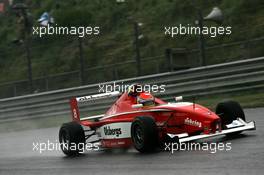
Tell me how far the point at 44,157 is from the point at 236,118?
3363 millimetres

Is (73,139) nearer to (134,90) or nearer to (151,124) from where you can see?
(134,90)

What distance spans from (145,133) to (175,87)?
7.85m

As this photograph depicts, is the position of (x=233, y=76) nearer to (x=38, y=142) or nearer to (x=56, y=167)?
(x=38, y=142)

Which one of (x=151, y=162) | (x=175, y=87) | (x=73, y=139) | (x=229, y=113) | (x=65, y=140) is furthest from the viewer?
(x=175, y=87)

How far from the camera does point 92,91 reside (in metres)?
19.7

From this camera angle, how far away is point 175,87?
17953mm

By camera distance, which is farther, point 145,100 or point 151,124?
point 145,100

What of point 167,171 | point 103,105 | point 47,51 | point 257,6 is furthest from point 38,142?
point 47,51

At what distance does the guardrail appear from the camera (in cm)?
1681

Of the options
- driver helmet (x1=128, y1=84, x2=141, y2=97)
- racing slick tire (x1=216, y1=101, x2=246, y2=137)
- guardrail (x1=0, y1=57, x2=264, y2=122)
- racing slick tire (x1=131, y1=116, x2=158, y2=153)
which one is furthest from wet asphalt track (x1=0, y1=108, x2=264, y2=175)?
guardrail (x1=0, y1=57, x2=264, y2=122)

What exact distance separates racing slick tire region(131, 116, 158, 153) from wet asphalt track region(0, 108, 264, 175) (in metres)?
0.16

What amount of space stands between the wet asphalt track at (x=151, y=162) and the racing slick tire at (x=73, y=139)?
214 millimetres

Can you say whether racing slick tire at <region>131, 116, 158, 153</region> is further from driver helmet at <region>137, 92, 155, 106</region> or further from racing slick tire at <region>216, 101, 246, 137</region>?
racing slick tire at <region>216, 101, 246, 137</region>

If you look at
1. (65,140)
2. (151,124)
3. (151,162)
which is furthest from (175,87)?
(151,162)
